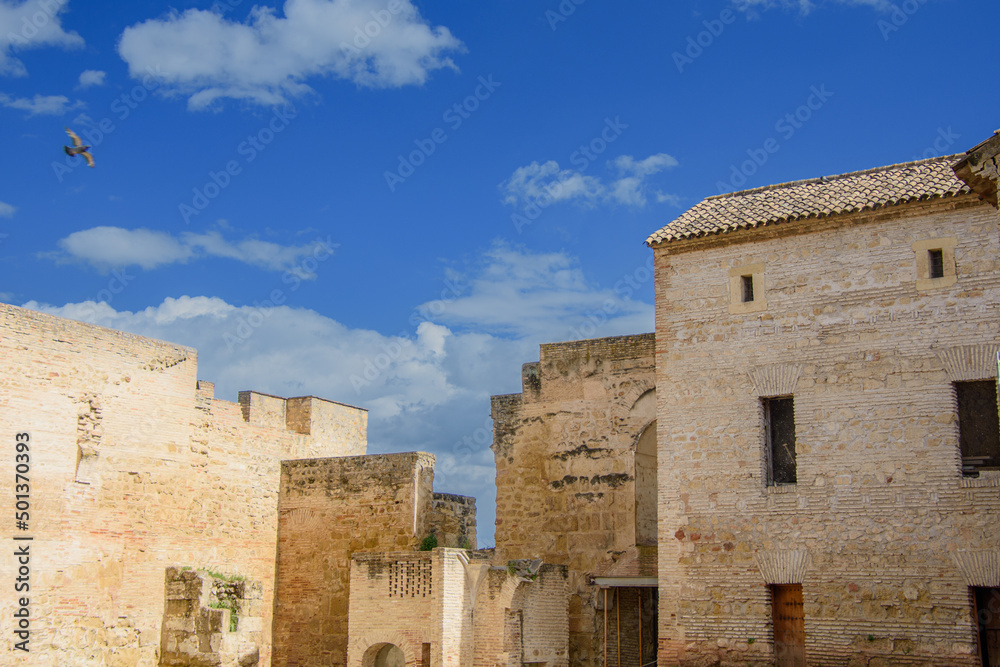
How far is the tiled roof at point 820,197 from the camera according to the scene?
1354 centimetres

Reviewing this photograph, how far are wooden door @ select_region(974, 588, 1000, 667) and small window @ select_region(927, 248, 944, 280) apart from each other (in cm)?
391

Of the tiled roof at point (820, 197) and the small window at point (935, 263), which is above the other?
the tiled roof at point (820, 197)

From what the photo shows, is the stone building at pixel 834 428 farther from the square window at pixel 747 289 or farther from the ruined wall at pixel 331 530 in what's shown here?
the ruined wall at pixel 331 530

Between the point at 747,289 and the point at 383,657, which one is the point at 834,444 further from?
the point at 383,657

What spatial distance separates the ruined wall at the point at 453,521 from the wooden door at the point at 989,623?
9276mm

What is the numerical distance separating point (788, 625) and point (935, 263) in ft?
16.6

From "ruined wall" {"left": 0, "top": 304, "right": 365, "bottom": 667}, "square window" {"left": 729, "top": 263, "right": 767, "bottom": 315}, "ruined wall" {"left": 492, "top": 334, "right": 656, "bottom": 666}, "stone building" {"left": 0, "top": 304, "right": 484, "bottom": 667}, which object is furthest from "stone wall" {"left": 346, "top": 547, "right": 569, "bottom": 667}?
"square window" {"left": 729, "top": 263, "right": 767, "bottom": 315}

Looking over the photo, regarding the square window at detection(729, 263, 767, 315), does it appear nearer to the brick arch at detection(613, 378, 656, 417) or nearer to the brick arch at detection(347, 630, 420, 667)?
the brick arch at detection(613, 378, 656, 417)

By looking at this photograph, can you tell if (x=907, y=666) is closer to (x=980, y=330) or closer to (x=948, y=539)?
(x=948, y=539)

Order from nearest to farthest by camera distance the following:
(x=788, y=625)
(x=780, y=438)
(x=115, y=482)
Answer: (x=788, y=625), (x=780, y=438), (x=115, y=482)

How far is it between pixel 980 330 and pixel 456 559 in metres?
7.80

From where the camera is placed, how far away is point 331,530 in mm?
19422

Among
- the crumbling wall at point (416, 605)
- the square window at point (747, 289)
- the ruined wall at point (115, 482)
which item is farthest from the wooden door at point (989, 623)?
the ruined wall at point (115, 482)

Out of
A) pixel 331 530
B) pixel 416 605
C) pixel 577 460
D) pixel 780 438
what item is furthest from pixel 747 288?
pixel 331 530
